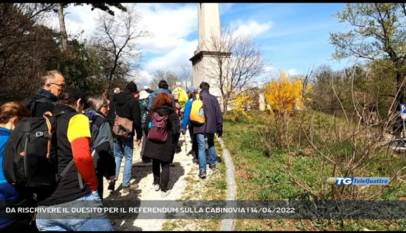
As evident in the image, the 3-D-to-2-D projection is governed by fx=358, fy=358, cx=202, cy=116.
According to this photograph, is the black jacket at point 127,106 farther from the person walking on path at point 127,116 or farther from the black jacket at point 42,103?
the black jacket at point 42,103

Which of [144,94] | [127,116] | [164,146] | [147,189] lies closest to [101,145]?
[164,146]

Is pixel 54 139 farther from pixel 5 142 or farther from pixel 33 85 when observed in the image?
pixel 33 85

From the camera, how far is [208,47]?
21.0 metres

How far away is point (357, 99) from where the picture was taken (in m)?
5.59

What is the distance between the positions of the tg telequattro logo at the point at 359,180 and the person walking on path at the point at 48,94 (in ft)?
11.8

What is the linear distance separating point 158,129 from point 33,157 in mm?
3063

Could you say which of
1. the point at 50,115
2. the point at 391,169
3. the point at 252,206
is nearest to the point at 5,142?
the point at 50,115

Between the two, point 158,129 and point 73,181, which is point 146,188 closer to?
point 158,129

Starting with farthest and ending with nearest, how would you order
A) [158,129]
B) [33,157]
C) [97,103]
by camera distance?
[158,129] < [97,103] < [33,157]

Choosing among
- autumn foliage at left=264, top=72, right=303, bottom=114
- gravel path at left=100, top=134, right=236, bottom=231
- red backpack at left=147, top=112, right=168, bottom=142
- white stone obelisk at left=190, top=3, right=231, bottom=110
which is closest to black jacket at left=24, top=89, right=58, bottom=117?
gravel path at left=100, top=134, right=236, bottom=231

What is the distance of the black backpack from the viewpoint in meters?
3.02

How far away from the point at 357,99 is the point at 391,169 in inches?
81.7

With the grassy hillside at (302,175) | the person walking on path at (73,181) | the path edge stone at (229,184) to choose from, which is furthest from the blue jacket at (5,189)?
the grassy hillside at (302,175)

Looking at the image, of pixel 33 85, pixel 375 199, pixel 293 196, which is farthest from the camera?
pixel 33 85
